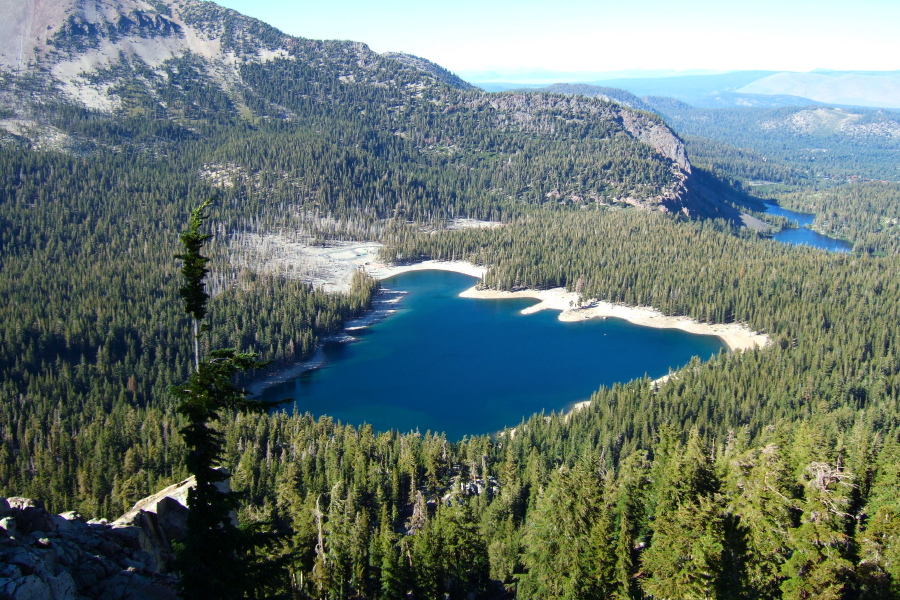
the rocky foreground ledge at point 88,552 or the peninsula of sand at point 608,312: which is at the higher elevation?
the rocky foreground ledge at point 88,552

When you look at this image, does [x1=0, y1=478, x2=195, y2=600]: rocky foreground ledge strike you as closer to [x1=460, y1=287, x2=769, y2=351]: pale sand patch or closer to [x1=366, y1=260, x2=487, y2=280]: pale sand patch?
[x1=460, y1=287, x2=769, y2=351]: pale sand patch

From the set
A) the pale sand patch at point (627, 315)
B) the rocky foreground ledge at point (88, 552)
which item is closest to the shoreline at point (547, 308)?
the pale sand patch at point (627, 315)

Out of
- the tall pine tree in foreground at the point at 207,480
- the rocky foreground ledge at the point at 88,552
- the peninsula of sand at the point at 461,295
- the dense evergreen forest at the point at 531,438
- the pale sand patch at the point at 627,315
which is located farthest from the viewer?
the pale sand patch at the point at 627,315

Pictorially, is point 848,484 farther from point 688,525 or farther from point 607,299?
point 607,299

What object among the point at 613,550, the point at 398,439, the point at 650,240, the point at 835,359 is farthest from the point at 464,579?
the point at 650,240

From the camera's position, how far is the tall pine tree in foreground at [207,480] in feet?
71.8

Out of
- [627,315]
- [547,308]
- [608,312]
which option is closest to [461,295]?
[547,308]

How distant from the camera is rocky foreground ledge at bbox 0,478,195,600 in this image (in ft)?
63.2

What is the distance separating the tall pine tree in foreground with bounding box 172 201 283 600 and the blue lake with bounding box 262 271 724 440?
71.1 meters

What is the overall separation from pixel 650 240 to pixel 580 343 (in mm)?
67954

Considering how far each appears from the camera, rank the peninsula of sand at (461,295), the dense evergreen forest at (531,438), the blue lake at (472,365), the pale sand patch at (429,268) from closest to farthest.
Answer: the dense evergreen forest at (531,438)
the blue lake at (472,365)
the peninsula of sand at (461,295)
the pale sand patch at (429,268)

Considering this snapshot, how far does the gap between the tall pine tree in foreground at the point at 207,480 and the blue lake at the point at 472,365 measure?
7107cm

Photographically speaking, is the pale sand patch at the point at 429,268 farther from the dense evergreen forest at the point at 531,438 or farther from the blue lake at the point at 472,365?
the blue lake at the point at 472,365

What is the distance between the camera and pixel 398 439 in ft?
252
